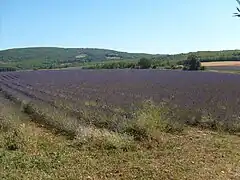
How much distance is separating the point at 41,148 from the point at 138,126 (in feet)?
8.70

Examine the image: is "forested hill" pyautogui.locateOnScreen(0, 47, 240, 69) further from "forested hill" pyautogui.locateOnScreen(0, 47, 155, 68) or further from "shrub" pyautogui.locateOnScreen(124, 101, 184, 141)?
"shrub" pyautogui.locateOnScreen(124, 101, 184, 141)

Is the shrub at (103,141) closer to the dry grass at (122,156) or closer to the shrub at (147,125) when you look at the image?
the dry grass at (122,156)

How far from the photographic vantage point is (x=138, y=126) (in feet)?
34.5

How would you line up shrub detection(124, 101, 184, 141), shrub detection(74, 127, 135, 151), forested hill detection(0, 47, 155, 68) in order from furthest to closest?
forested hill detection(0, 47, 155, 68) < shrub detection(124, 101, 184, 141) < shrub detection(74, 127, 135, 151)

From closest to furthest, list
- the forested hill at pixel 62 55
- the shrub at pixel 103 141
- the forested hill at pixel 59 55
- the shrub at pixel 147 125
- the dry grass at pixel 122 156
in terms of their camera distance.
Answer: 1. the dry grass at pixel 122 156
2. the shrub at pixel 103 141
3. the shrub at pixel 147 125
4. the forested hill at pixel 62 55
5. the forested hill at pixel 59 55

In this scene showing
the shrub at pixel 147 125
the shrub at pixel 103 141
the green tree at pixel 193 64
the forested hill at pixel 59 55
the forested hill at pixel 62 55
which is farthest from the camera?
the forested hill at pixel 59 55

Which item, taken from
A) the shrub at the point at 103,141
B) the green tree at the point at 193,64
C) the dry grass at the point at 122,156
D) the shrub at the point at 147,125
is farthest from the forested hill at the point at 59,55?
the shrub at the point at 103,141

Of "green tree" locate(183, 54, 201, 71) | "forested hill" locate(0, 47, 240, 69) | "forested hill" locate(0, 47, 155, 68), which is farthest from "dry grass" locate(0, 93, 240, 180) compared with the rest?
"forested hill" locate(0, 47, 155, 68)

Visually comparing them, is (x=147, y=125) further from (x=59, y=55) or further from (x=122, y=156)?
(x=59, y=55)

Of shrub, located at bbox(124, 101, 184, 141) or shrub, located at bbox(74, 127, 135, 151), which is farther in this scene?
shrub, located at bbox(124, 101, 184, 141)

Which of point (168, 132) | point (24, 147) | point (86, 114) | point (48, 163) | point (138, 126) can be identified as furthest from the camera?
point (86, 114)

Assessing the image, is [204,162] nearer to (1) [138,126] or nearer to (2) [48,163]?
(1) [138,126]

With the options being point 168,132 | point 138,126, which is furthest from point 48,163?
point 168,132

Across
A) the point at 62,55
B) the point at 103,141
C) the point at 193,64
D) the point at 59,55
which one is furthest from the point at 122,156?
the point at 59,55
